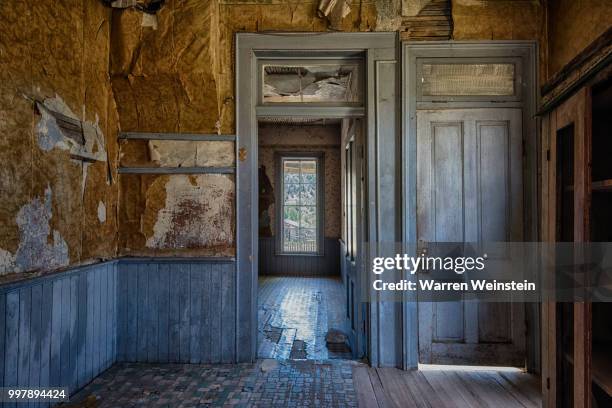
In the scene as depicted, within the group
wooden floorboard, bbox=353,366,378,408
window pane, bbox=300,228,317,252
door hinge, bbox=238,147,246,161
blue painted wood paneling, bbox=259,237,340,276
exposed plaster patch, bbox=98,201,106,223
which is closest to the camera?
wooden floorboard, bbox=353,366,378,408

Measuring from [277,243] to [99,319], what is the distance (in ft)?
15.2

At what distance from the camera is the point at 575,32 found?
2.56 meters

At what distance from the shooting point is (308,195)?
7.26m

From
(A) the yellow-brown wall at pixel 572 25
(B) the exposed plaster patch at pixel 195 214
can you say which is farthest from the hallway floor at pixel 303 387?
(A) the yellow-brown wall at pixel 572 25

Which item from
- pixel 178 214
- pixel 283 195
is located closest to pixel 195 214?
pixel 178 214

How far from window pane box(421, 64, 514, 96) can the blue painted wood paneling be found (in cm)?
449

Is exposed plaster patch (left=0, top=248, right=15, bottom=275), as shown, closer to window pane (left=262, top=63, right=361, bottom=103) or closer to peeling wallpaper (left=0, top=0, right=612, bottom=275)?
peeling wallpaper (left=0, top=0, right=612, bottom=275)

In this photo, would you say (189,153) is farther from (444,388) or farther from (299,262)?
(299,262)

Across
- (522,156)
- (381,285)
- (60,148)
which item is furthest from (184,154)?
(522,156)

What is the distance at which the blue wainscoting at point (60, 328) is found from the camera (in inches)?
75.9

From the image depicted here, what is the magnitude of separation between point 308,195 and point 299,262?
4.45 feet

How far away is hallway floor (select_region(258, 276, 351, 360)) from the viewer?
10.6 ft

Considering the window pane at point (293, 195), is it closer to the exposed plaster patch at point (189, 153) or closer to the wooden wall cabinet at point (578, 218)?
the exposed plaster patch at point (189, 153)
